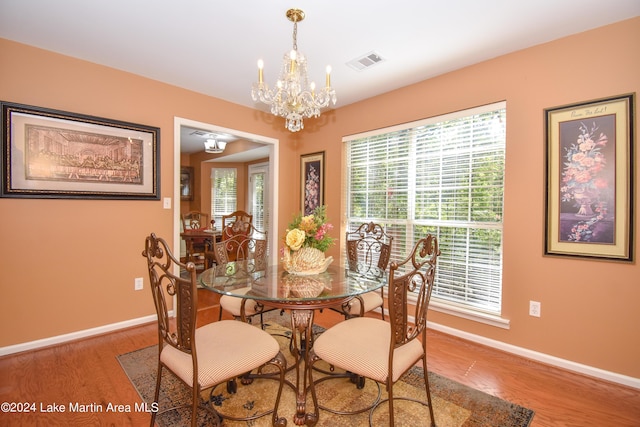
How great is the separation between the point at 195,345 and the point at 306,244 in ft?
3.07

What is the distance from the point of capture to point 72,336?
8.86 feet

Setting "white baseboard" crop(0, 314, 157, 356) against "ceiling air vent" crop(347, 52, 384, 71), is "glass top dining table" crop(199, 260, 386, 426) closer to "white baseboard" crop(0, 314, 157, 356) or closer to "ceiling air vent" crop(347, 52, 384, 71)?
"white baseboard" crop(0, 314, 157, 356)

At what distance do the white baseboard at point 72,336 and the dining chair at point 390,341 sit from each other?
2.33m

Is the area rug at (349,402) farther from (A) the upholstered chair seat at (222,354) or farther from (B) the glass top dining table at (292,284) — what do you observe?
(B) the glass top dining table at (292,284)

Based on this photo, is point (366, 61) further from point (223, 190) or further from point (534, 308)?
point (223, 190)

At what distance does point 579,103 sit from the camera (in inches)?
87.4

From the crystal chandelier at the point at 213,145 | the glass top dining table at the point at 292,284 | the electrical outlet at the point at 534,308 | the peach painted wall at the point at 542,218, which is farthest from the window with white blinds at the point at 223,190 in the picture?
the electrical outlet at the point at 534,308

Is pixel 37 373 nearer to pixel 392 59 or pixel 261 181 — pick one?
pixel 392 59

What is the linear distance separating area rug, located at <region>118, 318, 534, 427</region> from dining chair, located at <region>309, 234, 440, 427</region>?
74 millimetres

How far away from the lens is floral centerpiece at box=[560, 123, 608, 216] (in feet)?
7.03

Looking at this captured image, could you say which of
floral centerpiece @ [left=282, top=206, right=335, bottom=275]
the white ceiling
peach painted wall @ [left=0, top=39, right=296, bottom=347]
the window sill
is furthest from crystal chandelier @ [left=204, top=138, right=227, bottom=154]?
the window sill

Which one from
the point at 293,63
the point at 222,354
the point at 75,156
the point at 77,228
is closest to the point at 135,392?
the point at 222,354

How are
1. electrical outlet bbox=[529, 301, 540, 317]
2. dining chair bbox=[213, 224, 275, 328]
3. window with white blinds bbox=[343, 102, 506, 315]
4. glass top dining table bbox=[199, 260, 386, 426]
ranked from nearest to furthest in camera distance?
glass top dining table bbox=[199, 260, 386, 426], dining chair bbox=[213, 224, 275, 328], electrical outlet bbox=[529, 301, 540, 317], window with white blinds bbox=[343, 102, 506, 315]

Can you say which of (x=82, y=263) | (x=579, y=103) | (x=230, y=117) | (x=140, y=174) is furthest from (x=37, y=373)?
(x=579, y=103)
